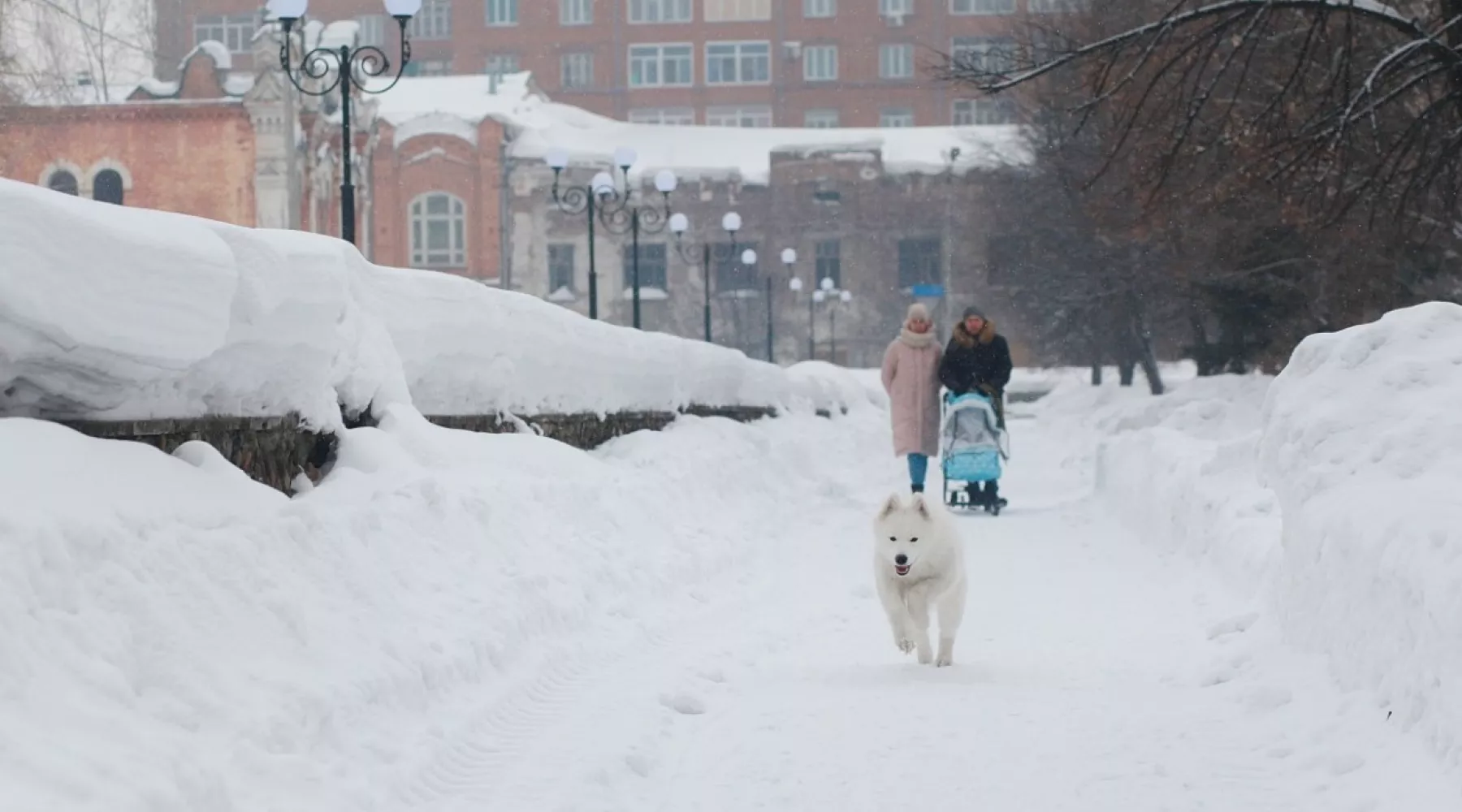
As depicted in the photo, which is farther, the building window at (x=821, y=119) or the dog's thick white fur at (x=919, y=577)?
the building window at (x=821, y=119)

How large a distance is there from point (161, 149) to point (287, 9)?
2682 centimetres

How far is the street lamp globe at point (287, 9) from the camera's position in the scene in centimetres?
1883

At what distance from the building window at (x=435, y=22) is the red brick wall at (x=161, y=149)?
4662 centimetres

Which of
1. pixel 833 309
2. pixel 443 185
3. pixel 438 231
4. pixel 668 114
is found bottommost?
pixel 833 309

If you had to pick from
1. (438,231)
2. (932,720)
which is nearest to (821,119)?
(438,231)

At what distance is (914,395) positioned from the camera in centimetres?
1819

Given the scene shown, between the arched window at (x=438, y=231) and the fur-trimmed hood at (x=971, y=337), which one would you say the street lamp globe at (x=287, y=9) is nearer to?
the fur-trimmed hood at (x=971, y=337)

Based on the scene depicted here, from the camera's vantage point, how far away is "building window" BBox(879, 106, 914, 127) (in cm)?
8838

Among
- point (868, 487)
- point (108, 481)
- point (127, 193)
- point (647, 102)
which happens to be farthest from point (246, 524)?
point (647, 102)

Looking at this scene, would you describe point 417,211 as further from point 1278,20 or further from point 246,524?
point 246,524

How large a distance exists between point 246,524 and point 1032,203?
38.0 meters

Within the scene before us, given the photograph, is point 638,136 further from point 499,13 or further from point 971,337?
point 971,337

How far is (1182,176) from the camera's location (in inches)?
878

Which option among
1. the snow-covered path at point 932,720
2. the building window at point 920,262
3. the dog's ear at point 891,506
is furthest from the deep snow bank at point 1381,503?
the building window at point 920,262
